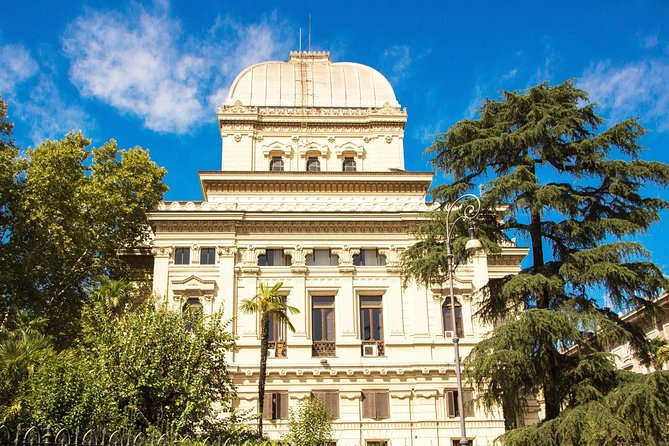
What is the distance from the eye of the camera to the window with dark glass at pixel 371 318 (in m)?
31.3

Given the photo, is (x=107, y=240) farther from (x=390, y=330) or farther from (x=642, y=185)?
(x=642, y=185)

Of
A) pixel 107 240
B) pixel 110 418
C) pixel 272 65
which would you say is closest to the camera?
pixel 110 418

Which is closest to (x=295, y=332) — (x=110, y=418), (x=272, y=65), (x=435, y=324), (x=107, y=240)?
(x=435, y=324)

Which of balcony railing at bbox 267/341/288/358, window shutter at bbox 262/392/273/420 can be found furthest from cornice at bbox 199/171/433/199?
window shutter at bbox 262/392/273/420

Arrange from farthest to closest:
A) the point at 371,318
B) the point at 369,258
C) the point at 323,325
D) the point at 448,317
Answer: the point at 369,258
the point at 448,317
the point at 371,318
the point at 323,325

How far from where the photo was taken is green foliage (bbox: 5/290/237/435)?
17.0m

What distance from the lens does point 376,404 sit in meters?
29.8

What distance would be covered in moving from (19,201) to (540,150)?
2283cm

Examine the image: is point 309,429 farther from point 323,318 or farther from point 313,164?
point 313,164

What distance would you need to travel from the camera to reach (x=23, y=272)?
31109mm

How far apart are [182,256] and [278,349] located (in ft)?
20.3

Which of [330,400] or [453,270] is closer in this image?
[453,270]

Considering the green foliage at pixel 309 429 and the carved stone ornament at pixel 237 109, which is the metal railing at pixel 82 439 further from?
the carved stone ornament at pixel 237 109

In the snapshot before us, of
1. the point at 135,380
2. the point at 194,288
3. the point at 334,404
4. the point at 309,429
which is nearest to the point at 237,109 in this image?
the point at 194,288
